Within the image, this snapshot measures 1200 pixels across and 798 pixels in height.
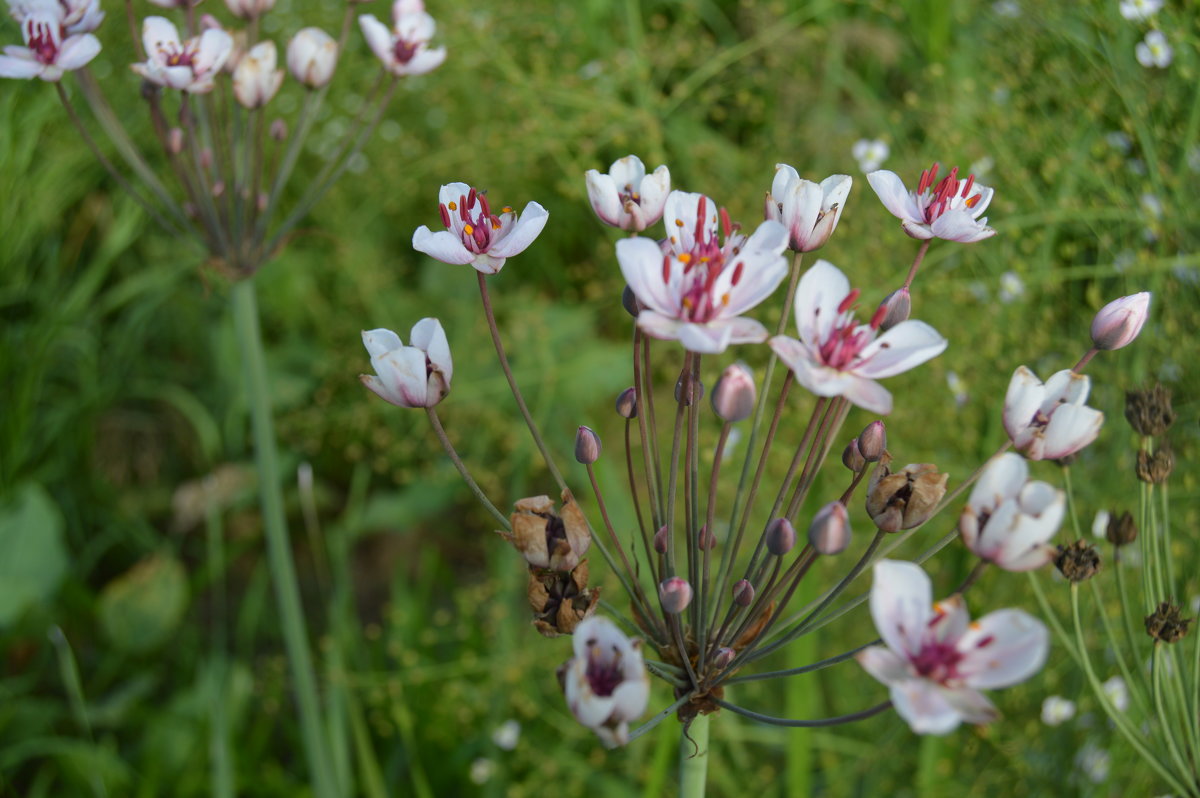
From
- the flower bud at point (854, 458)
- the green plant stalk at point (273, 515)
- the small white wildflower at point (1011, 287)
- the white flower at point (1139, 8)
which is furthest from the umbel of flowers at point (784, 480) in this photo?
the white flower at point (1139, 8)

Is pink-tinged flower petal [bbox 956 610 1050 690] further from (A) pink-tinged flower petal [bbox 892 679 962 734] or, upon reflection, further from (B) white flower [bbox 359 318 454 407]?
(B) white flower [bbox 359 318 454 407]

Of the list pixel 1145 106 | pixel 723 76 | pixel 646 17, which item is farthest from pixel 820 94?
pixel 1145 106

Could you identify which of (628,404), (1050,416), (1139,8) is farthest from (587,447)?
(1139,8)

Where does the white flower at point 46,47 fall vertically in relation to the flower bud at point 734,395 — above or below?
below

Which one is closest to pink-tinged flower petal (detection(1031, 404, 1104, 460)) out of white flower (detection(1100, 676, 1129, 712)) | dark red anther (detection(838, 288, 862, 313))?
→ dark red anther (detection(838, 288, 862, 313))

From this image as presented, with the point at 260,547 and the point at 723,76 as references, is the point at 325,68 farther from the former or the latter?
the point at 260,547

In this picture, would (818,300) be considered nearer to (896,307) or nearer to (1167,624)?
(896,307)

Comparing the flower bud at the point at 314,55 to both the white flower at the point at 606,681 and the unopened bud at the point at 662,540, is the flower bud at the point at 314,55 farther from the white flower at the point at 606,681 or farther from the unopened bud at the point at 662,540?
the white flower at the point at 606,681
